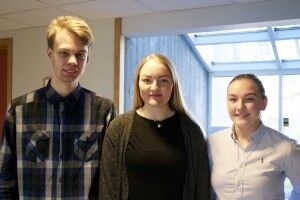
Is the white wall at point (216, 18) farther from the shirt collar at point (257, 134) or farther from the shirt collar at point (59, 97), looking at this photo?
the shirt collar at point (59, 97)

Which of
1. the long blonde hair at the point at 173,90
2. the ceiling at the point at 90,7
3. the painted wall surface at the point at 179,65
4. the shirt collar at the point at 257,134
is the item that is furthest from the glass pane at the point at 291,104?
the long blonde hair at the point at 173,90

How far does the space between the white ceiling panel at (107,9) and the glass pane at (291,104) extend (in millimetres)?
4010

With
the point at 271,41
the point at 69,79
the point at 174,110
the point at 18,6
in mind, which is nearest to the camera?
the point at 69,79

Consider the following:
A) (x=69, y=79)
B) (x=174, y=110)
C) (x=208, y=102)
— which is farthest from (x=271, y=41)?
(x=69, y=79)

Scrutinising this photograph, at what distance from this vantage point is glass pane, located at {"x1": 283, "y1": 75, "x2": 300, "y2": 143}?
6.44m

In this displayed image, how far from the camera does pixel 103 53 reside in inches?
153

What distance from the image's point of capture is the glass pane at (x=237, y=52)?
6.22 metres

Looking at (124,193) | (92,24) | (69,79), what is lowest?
(124,193)

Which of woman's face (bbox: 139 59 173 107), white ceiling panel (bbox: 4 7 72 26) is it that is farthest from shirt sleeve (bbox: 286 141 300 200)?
white ceiling panel (bbox: 4 7 72 26)

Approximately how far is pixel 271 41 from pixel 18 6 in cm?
399

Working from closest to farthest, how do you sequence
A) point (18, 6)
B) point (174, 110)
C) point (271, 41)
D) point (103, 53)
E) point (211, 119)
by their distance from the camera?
point (174, 110)
point (18, 6)
point (103, 53)
point (271, 41)
point (211, 119)

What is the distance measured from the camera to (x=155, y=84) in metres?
1.66

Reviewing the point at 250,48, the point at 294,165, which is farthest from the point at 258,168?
the point at 250,48

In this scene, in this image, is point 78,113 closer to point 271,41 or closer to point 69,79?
point 69,79
